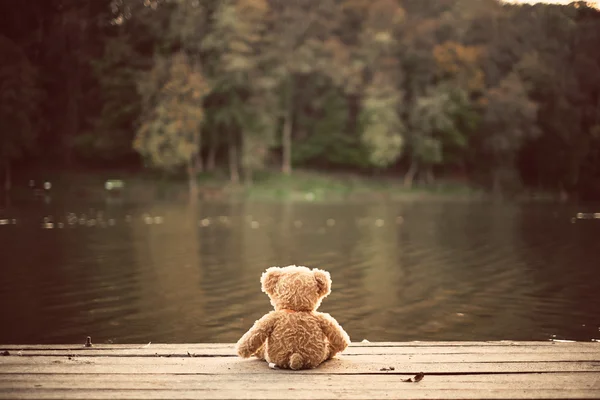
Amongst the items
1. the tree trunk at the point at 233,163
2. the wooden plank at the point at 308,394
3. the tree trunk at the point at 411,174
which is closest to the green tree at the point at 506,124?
the tree trunk at the point at 411,174

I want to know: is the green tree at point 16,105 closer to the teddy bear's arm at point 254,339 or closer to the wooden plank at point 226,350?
the wooden plank at point 226,350

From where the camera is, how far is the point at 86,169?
32000 mm

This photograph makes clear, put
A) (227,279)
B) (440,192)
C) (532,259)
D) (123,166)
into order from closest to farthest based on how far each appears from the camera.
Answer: (227,279) < (532,259) < (123,166) < (440,192)

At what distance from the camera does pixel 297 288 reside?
3529 mm

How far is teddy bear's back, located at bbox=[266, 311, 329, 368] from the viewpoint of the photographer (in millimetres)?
3328

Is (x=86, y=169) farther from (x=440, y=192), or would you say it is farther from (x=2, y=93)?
(x=440, y=192)

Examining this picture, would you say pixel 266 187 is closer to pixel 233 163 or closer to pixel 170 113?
pixel 233 163

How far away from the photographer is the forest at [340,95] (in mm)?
30562

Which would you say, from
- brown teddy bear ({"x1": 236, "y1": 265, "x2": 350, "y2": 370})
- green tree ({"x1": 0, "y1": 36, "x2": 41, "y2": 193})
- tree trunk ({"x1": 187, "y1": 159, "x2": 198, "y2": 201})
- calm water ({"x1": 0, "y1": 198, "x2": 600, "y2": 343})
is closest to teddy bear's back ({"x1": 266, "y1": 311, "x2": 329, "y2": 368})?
brown teddy bear ({"x1": 236, "y1": 265, "x2": 350, "y2": 370})

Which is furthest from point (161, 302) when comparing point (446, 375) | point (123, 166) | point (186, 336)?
point (123, 166)

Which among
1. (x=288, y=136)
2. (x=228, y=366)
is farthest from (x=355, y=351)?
A: (x=288, y=136)

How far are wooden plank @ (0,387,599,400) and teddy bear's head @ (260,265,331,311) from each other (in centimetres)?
66

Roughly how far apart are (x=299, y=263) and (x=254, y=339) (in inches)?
318

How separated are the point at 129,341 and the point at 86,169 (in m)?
27.2
